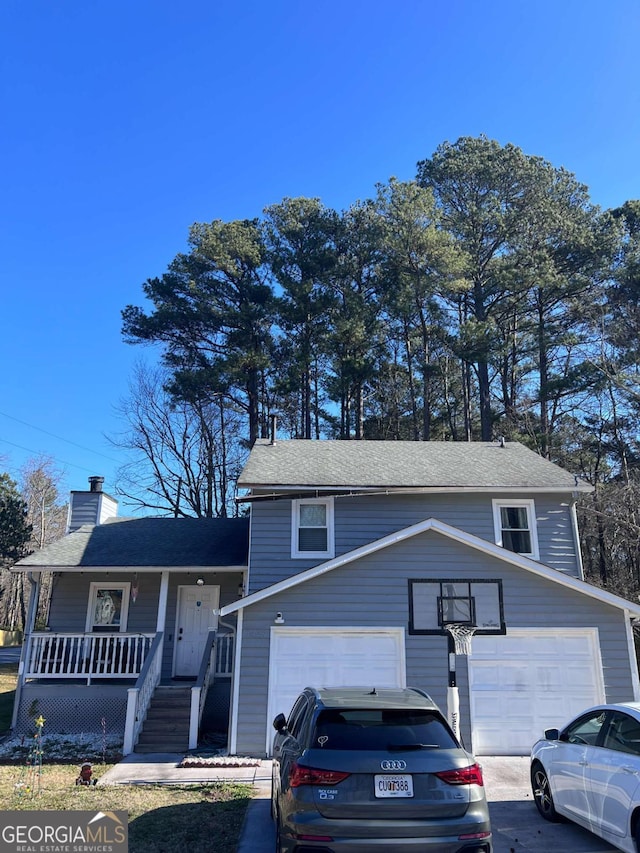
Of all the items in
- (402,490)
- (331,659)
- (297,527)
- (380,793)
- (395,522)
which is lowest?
(380,793)

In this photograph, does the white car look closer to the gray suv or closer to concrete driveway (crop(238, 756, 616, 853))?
concrete driveway (crop(238, 756, 616, 853))

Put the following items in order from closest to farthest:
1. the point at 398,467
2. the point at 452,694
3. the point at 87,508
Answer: the point at 452,694 → the point at 398,467 → the point at 87,508

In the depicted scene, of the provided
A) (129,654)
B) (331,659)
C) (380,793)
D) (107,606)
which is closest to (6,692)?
(107,606)

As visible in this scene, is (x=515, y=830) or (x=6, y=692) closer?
(x=515, y=830)

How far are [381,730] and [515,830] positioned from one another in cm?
311

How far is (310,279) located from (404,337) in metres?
5.29

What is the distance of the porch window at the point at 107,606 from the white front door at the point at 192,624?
4.54ft

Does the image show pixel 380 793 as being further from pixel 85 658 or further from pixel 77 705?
pixel 77 705

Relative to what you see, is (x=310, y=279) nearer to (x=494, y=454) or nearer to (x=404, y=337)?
(x=404, y=337)

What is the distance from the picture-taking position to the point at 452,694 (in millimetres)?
9461

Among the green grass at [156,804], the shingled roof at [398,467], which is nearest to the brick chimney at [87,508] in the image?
the shingled roof at [398,467]

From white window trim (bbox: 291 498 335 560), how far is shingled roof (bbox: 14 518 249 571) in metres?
1.54

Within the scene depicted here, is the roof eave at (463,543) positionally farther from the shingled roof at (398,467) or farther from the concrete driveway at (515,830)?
the concrete driveway at (515,830)

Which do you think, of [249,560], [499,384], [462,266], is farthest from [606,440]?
[249,560]
